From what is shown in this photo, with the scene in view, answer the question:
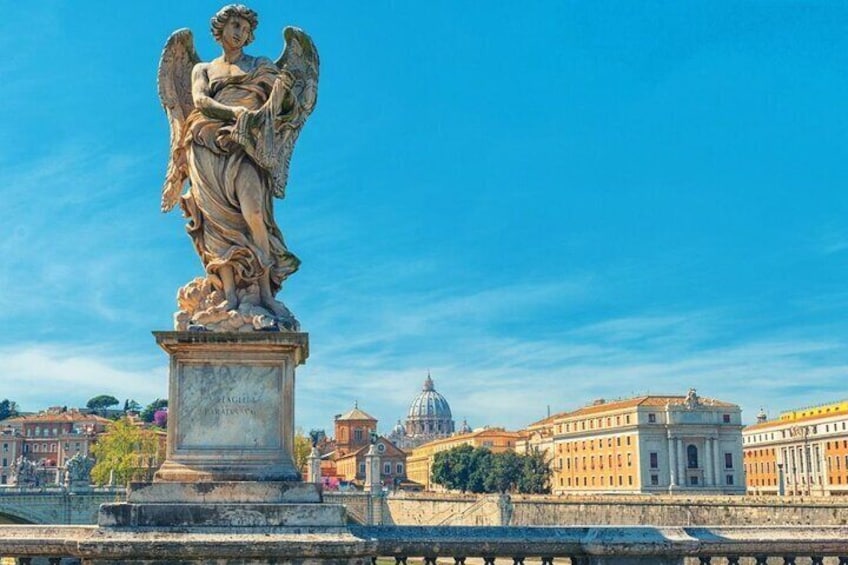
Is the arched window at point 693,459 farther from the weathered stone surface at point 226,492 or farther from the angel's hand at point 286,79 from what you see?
the weathered stone surface at point 226,492

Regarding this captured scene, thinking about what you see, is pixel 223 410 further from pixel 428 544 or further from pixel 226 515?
pixel 428 544

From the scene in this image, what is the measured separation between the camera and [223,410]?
805cm

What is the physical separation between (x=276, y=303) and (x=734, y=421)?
443 feet

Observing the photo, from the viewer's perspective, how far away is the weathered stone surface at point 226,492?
767 centimetres

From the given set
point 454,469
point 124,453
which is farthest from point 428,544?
point 454,469

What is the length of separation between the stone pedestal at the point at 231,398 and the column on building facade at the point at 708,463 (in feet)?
431

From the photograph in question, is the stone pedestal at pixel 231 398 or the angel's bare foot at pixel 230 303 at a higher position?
the angel's bare foot at pixel 230 303

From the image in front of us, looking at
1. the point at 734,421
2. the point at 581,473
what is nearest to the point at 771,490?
the point at 734,421

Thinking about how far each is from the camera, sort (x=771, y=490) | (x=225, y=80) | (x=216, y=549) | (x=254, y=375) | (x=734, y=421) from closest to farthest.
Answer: (x=216, y=549)
(x=254, y=375)
(x=225, y=80)
(x=734, y=421)
(x=771, y=490)

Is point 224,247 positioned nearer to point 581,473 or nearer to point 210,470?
point 210,470

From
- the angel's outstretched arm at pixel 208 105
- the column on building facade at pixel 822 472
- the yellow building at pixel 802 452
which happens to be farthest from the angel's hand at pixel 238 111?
the column on building facade at pixel 822 472

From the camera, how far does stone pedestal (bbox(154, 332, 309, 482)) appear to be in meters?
8.00

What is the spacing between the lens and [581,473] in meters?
144

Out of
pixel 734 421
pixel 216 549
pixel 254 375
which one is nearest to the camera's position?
pixel 216 549
